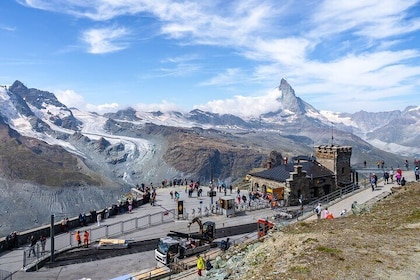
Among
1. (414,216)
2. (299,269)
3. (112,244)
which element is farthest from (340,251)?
(112,244)

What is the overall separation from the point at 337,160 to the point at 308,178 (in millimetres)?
6290

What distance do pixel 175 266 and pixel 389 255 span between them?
1405 cm

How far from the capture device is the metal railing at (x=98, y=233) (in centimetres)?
2656

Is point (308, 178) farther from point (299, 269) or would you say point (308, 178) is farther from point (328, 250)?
point (299, 269)

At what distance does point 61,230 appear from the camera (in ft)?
106

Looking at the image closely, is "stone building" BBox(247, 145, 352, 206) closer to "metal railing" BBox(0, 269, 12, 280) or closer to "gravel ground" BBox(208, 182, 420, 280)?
"gravel ground" BBox(208, 182, 420, 280)

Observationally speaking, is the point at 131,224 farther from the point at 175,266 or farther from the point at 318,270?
the point at 318,270

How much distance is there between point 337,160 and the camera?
48.8 m

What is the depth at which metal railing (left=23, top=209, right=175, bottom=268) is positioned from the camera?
87.1 feet

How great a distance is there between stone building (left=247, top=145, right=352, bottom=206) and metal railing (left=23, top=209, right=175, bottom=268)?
1286cm

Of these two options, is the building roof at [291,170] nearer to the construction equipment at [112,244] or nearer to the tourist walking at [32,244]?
the construction equipment at [112,244]

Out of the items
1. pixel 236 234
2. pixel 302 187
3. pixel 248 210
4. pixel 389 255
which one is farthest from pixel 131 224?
pixel 389 255

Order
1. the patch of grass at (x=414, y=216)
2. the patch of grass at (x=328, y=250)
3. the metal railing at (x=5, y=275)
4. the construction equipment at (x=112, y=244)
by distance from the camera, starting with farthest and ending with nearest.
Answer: the construction equipment at (x=112, y=244), the metal railing at (x=5, y=275), the patch of grass at (x=414, y=216), the patch of grass at (x=328, y=250)

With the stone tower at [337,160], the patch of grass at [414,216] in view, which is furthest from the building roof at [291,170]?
the patch of grass at [414,216]
